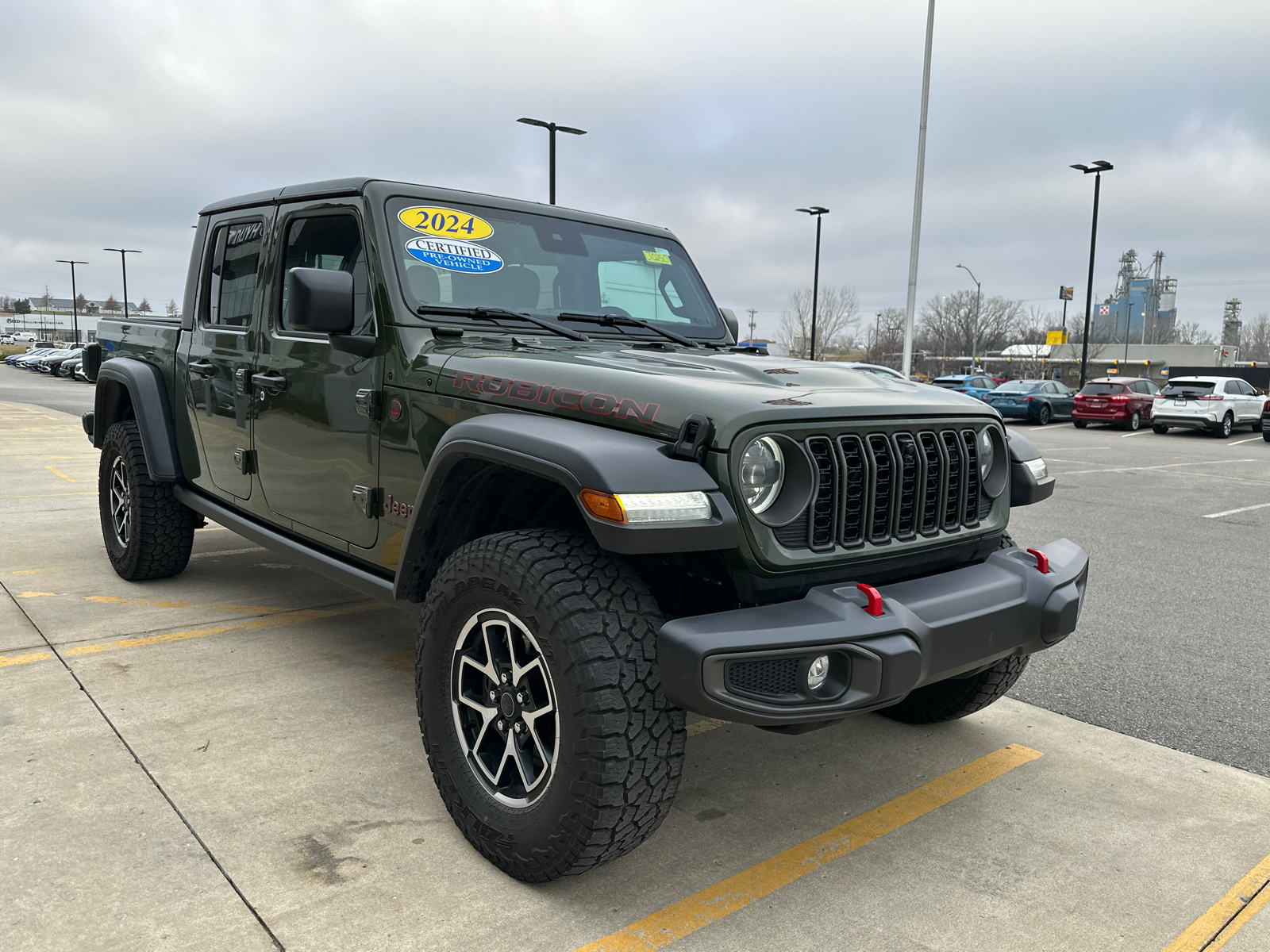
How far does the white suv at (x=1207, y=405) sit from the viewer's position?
23.7 meters

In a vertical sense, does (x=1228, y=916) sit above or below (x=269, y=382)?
below

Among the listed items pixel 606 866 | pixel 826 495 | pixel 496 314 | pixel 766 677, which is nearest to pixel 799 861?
pixel 606 866

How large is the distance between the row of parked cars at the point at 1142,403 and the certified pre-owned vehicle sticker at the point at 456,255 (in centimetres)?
2202

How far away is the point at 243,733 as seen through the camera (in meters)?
3.45

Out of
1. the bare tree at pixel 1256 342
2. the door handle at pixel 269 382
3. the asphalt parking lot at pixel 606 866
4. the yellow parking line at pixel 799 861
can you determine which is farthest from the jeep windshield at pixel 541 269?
the bare tree at pixel 1256 342

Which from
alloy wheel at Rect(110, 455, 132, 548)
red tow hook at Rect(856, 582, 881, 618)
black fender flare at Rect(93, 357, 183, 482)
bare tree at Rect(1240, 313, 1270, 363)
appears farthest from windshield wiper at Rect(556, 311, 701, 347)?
bare tree at Rect(1240, 313, 1270, 363)

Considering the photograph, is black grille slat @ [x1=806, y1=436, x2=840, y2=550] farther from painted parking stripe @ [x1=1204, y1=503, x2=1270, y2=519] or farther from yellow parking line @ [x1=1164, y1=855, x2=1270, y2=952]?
painted parking stripe @ [x1=1204, y1=503, x2=1270, y2=519]

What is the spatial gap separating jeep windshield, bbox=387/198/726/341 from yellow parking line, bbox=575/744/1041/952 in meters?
1.99

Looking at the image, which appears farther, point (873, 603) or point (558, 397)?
point (558, 397)

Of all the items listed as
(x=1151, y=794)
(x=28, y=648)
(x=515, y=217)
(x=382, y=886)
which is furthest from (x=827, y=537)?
(x=28, y=648)

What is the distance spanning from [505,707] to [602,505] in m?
0.70

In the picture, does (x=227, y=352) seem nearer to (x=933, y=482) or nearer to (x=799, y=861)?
(x=933, y=482)

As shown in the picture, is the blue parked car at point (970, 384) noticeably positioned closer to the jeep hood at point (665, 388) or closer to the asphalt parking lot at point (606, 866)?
the asphalt parking lot at point (606, 866)

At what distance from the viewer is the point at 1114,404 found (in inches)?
1008
